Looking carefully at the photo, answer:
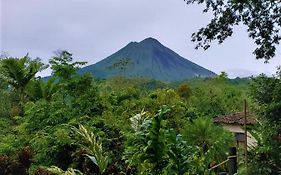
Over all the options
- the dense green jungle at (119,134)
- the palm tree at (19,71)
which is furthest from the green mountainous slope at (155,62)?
the dense green jungle at (119,134)

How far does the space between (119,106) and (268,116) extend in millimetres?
3978

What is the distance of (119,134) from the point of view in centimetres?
988

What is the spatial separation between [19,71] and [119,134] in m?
7.89

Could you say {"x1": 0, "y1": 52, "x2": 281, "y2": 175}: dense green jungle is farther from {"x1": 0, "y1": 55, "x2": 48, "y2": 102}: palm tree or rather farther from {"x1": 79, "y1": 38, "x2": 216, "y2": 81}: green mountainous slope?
{"x1": 79, "y1": 38, "x2": 216, "y2": 81}: green mountainous slope

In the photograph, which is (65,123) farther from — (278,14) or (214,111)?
(214,111)

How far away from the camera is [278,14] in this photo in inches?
314

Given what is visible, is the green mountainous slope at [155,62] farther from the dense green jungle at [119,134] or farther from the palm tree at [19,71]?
the dense green jungle at [119,134]

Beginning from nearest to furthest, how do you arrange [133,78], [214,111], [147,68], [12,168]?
[12,168]
[214,111]
[133,78]
[147,68]

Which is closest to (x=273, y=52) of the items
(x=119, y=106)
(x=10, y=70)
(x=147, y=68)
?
(x=119, y=106)

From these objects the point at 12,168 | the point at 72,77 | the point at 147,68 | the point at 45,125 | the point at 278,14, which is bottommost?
the point at 12,168

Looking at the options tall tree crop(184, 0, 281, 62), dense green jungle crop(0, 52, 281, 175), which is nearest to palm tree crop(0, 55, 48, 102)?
dense green jungle crop(0, 52, 281, 175)

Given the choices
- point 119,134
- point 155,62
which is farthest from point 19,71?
point 155,62

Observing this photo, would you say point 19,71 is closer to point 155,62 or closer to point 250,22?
point 250,22

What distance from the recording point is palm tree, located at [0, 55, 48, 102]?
54.2ft
